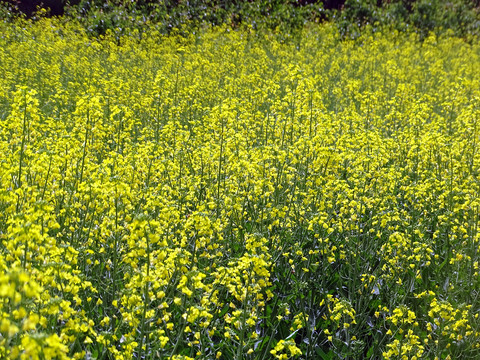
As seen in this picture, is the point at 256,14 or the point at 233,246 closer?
the point at 233,246

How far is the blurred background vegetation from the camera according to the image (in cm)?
1369

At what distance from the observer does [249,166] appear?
384cm

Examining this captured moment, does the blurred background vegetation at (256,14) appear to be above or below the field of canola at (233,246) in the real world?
above

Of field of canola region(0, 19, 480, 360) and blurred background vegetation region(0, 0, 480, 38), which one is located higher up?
blurred background vegetation region(0, 0, 480, 38)

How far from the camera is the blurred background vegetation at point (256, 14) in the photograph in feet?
44.9

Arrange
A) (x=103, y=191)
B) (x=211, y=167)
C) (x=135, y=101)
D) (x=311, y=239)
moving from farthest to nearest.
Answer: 1. (x=135, y=101)
2. (x=211, y=167)
3. (x=311, y=239)
4. (x=103, y=191)

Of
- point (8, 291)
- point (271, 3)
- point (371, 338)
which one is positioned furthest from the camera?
point (271, 3)

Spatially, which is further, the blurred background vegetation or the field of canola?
the blurred background vegetation

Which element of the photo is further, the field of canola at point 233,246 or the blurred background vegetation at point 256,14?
the blurred background vegetation at point 256,14

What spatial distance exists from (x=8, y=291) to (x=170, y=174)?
288 cm

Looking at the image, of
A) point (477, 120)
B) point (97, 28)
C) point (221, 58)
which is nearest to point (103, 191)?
point (477, 120)

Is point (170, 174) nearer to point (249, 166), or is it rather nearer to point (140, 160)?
point (140, 160)

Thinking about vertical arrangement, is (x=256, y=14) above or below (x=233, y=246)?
above

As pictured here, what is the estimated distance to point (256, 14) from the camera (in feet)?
50.2
